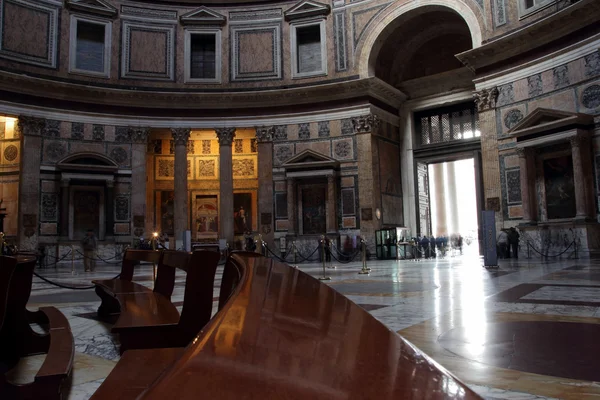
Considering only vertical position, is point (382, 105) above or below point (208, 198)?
above

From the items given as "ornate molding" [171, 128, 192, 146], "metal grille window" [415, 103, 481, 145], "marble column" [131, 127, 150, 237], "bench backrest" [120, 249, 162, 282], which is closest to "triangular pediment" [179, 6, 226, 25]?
"ornate molding" [171, 128, 192, 146]

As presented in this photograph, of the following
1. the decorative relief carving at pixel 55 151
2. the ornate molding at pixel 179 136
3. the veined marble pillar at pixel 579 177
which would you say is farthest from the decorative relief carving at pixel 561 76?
the decorative relief carving at pixel 55 151

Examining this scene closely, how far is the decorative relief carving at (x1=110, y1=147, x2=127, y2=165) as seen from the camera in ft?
75.7

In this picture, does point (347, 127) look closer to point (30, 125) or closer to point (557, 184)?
point (557, 184)

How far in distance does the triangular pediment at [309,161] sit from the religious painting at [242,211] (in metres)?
4.88

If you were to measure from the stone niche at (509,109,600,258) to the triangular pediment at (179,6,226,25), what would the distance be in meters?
15.5

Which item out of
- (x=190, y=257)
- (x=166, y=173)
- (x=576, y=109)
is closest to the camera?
(x=190, y=257)

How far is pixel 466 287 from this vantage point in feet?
23.9

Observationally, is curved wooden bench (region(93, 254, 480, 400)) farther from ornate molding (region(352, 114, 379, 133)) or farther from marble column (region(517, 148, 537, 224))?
ornate molding (region(352, 114, 379, 133))

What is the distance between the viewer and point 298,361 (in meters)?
0.55

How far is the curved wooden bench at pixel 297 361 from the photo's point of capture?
0.45m

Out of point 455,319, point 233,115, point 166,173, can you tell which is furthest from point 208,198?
point 455,319

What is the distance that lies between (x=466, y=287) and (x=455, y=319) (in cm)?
316

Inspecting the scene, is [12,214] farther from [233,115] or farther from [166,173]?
[233,115]
